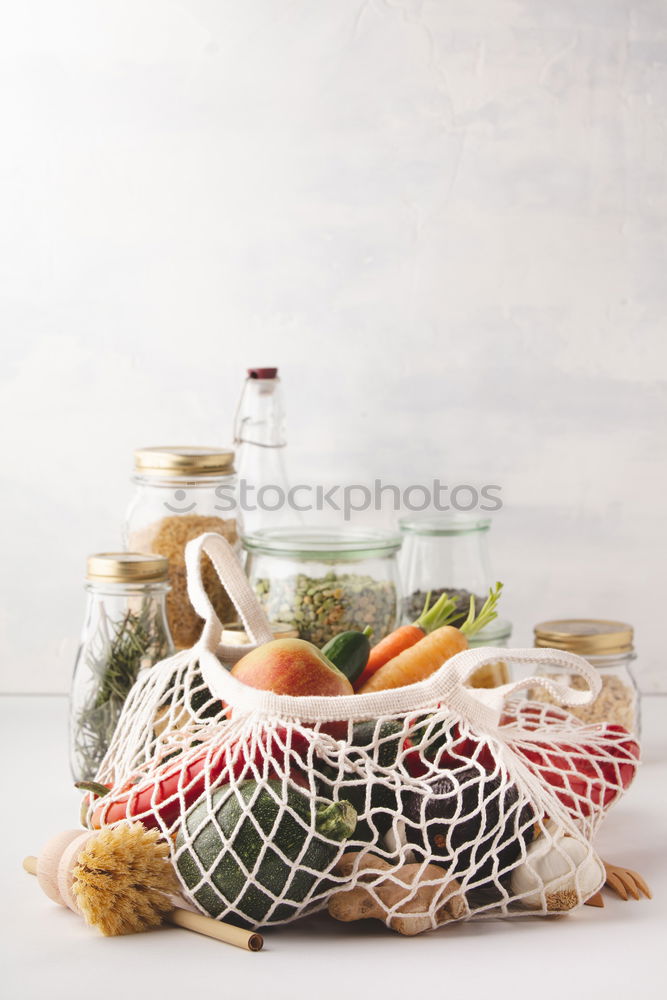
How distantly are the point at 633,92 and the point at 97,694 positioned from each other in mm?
939

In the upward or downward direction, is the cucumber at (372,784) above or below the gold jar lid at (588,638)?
below

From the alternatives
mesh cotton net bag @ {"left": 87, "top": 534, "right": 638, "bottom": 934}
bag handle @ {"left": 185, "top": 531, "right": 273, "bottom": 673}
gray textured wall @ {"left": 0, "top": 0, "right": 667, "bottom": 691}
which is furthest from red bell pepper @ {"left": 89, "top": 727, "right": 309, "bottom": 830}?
gray textured wall @ {"left": 0, "top": 0, "right": 667, "bottom": 691}

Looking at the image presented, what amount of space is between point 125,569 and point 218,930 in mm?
378

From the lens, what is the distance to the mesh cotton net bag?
2.29ft

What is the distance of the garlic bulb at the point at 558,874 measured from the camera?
74cm

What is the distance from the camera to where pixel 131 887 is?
27.7 inches

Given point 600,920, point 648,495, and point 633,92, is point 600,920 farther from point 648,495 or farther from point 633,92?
point 633,92

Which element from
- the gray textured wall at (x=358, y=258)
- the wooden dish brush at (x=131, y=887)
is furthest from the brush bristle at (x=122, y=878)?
the gray textured wall at (x=358, y=258)

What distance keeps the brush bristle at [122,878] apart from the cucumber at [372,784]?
0.38ft

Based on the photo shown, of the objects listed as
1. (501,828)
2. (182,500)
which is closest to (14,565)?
(182,500)

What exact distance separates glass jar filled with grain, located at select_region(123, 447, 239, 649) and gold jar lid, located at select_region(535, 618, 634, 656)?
0.32 m

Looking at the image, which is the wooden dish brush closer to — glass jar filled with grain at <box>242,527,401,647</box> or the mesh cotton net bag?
the mesh cotton net bag

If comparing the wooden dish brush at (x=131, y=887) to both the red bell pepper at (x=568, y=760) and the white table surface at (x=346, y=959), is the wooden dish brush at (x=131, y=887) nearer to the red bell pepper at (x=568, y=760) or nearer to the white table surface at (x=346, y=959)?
the white table surface at (x=346, y=959)

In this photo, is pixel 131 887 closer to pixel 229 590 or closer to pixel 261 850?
pixel 261 850
